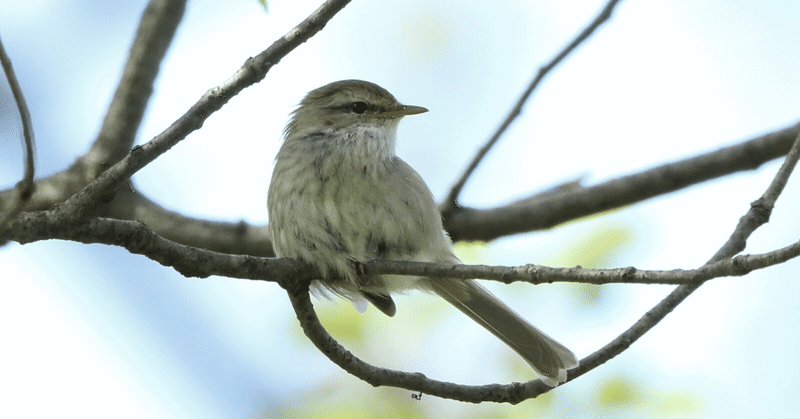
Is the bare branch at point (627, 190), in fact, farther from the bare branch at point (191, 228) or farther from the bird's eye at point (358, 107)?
the bare branch at point (191, 228)

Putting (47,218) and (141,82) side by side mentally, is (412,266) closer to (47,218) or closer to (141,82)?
(47,218)

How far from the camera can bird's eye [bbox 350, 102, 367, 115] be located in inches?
216

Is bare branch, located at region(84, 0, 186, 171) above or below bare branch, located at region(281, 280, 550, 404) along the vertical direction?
above

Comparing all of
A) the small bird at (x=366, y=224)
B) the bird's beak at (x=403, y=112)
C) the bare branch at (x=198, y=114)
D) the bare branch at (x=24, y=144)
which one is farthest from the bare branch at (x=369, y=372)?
the bird's beak at (x=403, y=112)

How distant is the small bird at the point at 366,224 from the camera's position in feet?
14.1

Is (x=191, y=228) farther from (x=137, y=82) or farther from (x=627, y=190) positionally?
(x=627, y=190)

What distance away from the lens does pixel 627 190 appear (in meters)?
4.94

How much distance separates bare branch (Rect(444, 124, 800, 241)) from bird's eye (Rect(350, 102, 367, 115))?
3.95 ft

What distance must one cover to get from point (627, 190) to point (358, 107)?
196cm

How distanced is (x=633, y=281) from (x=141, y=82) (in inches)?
145

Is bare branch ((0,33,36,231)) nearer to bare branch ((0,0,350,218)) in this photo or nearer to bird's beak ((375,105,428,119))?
bare branch ((0,0,350,218))

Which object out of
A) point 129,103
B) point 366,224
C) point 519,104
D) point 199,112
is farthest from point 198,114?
point 519,104

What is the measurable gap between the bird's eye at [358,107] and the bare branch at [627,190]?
121 centimetres

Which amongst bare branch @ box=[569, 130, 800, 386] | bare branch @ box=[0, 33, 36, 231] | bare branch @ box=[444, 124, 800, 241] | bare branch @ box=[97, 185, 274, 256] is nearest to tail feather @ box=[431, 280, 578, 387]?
bare branch @ box=[444, 124, 800, 241]
